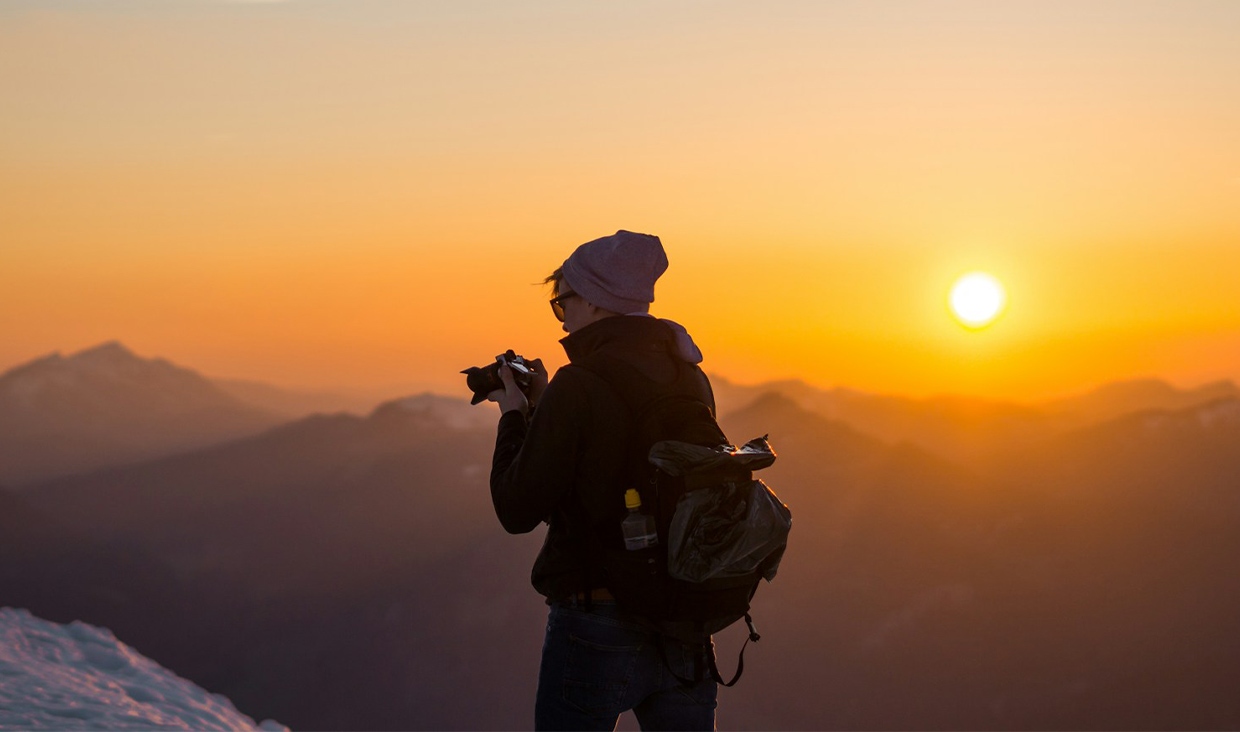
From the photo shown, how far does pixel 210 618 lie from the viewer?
551 feet

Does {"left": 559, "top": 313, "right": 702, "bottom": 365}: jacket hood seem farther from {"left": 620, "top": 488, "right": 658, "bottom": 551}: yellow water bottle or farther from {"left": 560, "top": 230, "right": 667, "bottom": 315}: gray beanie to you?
{"left": 620, "top": 488, "right": 658, "bottom": 551}: yellow water bottle

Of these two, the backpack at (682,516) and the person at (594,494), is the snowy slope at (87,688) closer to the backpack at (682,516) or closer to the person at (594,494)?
the person at (594,494)

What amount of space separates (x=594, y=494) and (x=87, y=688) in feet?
21.3

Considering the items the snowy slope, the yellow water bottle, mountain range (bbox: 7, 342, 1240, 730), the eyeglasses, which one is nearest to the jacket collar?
the eyeglasses

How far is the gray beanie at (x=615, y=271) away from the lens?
13.6 feet

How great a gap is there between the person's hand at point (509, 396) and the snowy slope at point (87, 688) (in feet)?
14.8

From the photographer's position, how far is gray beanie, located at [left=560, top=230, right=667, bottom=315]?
4141 millimetres

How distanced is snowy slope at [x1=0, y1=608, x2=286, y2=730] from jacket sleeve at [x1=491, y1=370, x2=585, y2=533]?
471 cm

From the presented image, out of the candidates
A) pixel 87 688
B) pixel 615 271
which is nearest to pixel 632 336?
pixel 615 271

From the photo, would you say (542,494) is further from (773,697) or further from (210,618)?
(210,618)

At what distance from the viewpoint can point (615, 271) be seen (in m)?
4.14

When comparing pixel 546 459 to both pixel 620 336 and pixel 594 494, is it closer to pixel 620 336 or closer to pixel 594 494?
pixel 594 494

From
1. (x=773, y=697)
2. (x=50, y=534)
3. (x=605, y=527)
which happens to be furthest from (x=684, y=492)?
(x=50, y=534)

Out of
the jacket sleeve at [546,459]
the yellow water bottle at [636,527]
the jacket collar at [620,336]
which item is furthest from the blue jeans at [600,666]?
the jacket collar at [620,336]
